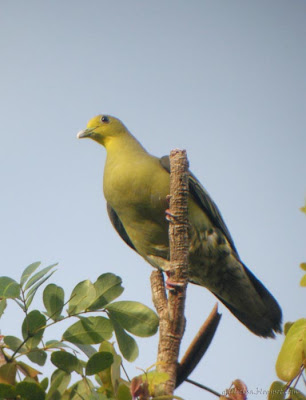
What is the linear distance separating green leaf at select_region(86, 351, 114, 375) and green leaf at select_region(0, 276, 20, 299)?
346 millimetres

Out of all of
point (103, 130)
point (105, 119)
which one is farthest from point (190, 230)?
point (105, 119)

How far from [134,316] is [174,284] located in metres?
0.23

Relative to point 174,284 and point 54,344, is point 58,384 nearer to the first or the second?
point 54,344

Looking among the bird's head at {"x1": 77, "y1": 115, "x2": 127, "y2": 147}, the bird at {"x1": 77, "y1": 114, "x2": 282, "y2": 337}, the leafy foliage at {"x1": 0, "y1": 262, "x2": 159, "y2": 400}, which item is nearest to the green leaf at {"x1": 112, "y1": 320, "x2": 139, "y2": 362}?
the leafy foliage at {"x1": 0, "y1": 262, "x2": 159, "y2": 400}

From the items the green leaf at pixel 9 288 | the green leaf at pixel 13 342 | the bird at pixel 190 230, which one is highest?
the bird at pixel 190 230

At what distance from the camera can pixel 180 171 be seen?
99.5 inches

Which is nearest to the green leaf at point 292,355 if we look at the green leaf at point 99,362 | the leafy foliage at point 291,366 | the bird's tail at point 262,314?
the leafy foliage at point 291,366

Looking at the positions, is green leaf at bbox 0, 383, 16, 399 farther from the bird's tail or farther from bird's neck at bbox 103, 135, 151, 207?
the bird's tail

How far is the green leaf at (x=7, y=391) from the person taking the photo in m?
1.74

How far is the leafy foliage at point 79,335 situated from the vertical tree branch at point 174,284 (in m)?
0.08

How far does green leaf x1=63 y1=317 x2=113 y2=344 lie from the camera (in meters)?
2.07

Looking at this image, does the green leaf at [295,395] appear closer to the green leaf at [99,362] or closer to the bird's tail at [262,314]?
the green leaf at [99,362]

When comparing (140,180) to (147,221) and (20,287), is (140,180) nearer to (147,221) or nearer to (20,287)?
(147,221)

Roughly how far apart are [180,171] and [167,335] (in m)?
0.71
